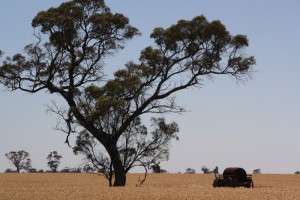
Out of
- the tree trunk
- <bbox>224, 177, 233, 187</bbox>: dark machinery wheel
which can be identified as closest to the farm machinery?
<bbox>224, 177, 233, 187</bbox>: dark machinery wheel

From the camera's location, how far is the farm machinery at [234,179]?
44844mm

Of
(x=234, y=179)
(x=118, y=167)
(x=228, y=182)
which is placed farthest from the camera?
(x=118, y=167)

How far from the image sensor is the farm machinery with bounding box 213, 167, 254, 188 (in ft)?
147

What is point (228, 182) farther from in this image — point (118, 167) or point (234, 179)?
point (118, 167)

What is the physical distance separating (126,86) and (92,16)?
6.54 metres

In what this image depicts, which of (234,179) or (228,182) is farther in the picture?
(234,179)

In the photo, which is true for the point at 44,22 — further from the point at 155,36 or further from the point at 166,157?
the point at 166,157

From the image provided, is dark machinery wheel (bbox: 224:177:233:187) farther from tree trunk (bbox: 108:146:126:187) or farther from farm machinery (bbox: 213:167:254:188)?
tree trunk (bbox: 108:146:126:187)

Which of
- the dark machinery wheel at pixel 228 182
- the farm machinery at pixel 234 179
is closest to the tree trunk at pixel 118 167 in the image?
the farm machinery at pixel 234 179

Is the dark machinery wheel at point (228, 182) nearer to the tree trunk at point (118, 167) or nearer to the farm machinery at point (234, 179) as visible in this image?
the farm machinery at point (234, 179)

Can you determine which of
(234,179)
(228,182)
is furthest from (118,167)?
(234,179)

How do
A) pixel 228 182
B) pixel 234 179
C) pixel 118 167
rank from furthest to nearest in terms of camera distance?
pixel 118 167 < pixel 234 179 < pixel 228 182

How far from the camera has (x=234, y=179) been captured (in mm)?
45625

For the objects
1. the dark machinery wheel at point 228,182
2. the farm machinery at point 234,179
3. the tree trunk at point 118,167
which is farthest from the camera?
the tree trunk at point 118,167
